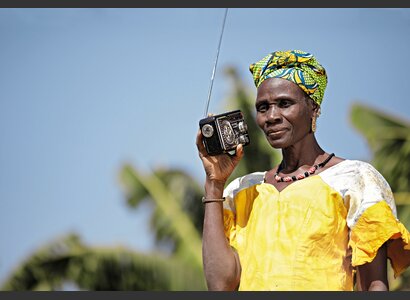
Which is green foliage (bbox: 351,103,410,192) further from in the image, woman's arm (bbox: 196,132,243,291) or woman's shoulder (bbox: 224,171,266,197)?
woman's arm (bbox: 196,132,243,291)

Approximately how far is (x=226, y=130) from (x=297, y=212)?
41cm

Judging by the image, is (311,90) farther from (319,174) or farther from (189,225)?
(189,225)

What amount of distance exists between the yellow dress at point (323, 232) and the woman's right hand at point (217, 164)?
0.63ft

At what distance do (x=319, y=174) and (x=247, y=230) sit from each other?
36 cm

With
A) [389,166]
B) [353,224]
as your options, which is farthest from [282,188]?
[389,166]

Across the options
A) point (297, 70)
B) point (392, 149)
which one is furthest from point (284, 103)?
point (392, 149)

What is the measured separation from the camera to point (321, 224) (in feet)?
9.37

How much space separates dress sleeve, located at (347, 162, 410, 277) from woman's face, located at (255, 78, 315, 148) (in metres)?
0.30

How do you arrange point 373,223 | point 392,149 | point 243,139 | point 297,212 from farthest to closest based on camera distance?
point 392,149, point 243,139, point 297,212, point 373,223

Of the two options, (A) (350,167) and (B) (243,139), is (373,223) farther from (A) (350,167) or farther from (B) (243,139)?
(B) (243,139)

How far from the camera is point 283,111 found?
2.99m

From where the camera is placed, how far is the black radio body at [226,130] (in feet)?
9.84

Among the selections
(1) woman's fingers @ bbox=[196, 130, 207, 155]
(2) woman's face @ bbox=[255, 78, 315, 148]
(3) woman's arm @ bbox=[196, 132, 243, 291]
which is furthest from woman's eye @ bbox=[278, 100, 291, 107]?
(1) woman's fingers @ bbox=[196, 130, 207, 155]

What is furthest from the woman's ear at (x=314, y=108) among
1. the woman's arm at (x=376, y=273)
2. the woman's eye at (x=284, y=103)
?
the woman's arm at (x=376, y=273)
